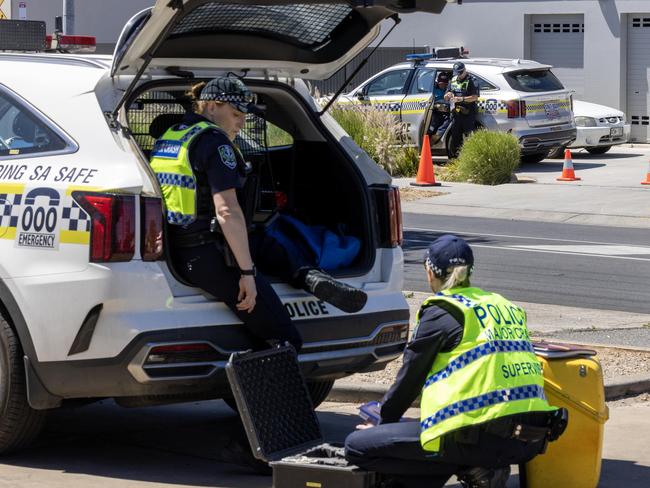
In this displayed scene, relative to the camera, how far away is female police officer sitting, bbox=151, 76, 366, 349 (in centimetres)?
589

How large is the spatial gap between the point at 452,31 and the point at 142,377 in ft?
80.8

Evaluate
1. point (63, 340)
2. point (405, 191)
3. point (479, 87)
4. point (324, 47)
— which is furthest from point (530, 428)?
point (479, 87)

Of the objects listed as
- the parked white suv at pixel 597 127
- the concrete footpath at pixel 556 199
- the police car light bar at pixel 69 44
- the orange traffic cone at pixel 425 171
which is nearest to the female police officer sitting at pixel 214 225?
the police car light bar at pixel 69 44

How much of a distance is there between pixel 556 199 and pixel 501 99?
12.0ft

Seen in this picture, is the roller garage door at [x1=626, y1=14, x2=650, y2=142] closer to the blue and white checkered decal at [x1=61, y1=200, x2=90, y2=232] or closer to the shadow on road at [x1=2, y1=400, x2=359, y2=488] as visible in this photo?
the shadow on road at [x1=2, y1=400, x2=359, y2=488]

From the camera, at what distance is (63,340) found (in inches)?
228

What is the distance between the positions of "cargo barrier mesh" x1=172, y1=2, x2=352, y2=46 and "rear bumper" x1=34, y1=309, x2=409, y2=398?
1441 mm

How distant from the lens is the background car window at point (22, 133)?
19.9ft

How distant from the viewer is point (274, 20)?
6.57m

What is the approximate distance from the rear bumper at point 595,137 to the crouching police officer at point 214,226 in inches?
730

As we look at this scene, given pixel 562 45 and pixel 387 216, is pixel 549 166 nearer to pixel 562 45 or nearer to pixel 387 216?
pixel 562 45

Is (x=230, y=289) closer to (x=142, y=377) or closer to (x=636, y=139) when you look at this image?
(x=142, y=377)

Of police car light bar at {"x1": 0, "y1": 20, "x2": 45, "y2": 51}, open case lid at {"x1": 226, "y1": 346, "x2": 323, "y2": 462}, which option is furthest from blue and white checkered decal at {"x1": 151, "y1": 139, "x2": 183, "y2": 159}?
police car light bar at {"x1": 0, "y1": 20, "x2": 45, "y2": 51}

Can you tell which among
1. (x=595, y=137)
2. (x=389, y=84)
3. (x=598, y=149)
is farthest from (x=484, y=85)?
(x=598, y=149)
